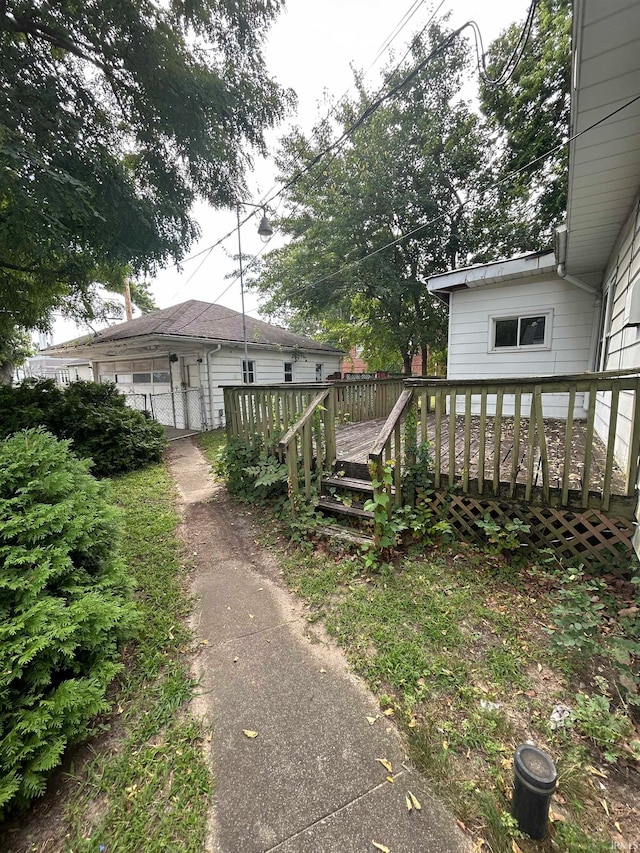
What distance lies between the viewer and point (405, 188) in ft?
38.4

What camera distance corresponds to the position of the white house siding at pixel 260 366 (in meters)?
11.2

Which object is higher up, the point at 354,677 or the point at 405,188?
the point at 405,188

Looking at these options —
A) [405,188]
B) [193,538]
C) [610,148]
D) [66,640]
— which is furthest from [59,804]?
[405,188]

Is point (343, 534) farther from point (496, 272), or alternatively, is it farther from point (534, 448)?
point (496, 272)

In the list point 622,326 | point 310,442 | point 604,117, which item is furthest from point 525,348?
point 310,442

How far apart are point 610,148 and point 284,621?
4.44 m

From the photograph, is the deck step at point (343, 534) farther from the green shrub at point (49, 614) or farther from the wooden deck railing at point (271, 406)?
the green shrub at point (49, 614)

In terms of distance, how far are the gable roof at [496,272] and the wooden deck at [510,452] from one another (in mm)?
2494

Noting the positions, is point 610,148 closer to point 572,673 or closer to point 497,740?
point 572,673

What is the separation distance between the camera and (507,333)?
652 cm

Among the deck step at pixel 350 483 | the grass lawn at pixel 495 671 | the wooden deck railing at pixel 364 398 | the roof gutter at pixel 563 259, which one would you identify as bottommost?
the grass lawn at pixel 495 671

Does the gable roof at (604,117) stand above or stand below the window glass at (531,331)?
above

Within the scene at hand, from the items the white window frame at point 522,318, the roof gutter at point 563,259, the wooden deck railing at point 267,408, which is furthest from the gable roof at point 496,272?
the wooden deck railing at point 267,408

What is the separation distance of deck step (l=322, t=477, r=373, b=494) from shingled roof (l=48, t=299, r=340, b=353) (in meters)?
7.64
